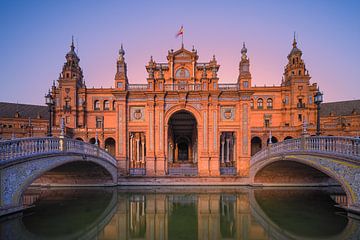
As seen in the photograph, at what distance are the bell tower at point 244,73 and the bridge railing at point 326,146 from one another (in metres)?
6.45

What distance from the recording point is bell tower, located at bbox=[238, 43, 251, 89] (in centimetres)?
1923

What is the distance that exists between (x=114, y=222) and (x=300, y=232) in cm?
844

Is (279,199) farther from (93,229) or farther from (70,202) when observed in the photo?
(70,202)

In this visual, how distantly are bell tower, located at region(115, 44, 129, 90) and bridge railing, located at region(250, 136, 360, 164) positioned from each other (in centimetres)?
1400

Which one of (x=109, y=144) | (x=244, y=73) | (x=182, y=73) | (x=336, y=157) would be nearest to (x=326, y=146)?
(x=336, y=157)

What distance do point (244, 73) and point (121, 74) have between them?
37.9ft

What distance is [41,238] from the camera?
8305mm

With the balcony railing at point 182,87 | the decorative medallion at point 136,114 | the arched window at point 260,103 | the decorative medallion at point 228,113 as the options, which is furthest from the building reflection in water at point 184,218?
the arched window at point 260,103

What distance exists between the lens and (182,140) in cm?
3412

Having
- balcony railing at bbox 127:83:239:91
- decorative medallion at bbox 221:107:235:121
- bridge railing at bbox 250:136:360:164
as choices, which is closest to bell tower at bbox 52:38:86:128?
balcony railing at bbox 127:83:239:91

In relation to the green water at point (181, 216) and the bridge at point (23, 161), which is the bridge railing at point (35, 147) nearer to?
the bridge at point (23, 161)

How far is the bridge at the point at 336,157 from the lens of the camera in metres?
9.14

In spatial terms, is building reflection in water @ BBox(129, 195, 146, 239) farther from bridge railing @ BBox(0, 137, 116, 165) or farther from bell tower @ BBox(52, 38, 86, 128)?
bell tower @ BBox(52, 38, 86, 128)

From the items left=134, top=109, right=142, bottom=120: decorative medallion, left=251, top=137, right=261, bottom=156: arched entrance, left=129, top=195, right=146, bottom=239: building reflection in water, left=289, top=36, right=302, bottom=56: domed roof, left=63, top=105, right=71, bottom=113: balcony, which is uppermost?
left=289, top=36, right=302, bottom=56: domed roof
